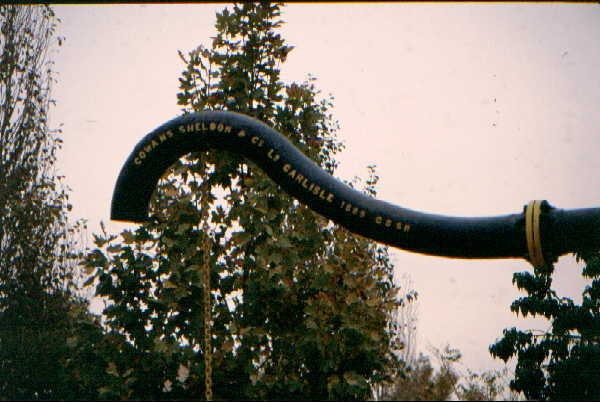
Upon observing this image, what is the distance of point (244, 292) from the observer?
5.06 m

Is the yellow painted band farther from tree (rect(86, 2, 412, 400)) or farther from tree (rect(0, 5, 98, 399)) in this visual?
tree (rect(0, 5, 98, 399))

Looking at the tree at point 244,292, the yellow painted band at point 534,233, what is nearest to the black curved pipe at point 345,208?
the yellow painted band at point 534,233

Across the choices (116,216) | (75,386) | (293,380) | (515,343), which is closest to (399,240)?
(116,216)

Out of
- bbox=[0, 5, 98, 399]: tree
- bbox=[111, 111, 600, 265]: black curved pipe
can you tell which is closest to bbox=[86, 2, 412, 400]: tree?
bbox=[111, 111, 600, 265]: black curved pipe

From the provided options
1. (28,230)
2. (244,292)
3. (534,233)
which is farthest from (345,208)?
(28,230)

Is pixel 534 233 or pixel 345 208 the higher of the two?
pixel 345 208

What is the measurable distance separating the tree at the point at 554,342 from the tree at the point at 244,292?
1061cm

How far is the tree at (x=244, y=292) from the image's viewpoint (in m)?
4.84

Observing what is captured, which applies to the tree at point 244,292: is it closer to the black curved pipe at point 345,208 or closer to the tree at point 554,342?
the black curved pipe at point 345,208

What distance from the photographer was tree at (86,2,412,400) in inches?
191

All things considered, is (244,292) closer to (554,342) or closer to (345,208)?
(345,208)

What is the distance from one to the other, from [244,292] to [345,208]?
245 cm

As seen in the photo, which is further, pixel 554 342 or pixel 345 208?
pixel 554 342

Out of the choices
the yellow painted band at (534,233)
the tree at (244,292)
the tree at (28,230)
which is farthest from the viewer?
the tree at (28,230)
